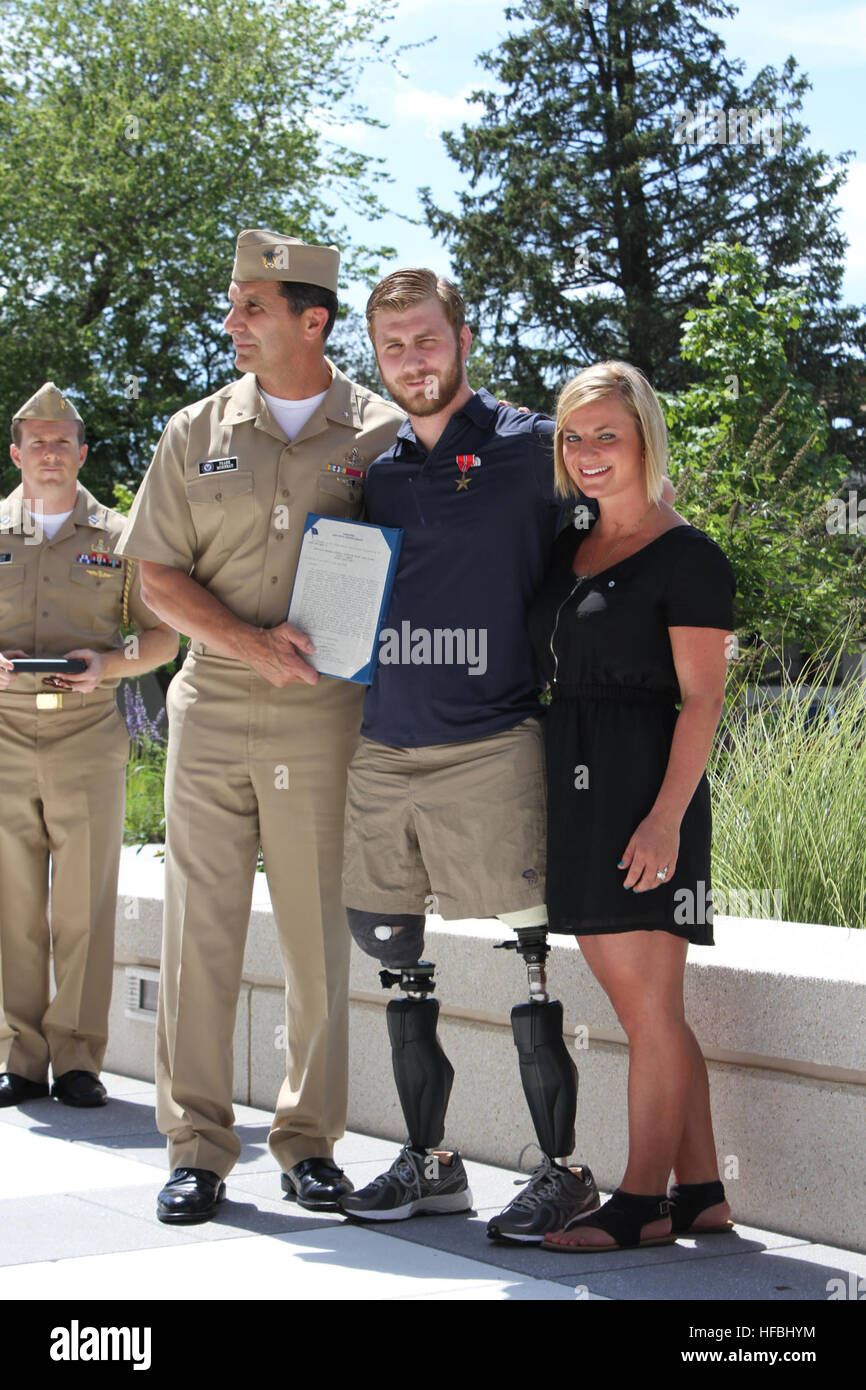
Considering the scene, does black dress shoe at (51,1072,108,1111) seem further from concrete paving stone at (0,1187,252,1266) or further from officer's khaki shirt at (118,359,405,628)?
officer's khaki shirt at (118,359,405,628)

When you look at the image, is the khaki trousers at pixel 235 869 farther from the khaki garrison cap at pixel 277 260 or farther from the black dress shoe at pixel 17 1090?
the black dress shoe at pixel 17 1090

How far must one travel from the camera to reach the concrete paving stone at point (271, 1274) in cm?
331

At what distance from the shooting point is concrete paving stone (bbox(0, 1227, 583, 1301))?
331 cm

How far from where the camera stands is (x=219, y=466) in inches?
163

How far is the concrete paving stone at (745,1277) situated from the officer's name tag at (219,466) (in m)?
2.14

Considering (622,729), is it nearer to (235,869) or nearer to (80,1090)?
(235,869)

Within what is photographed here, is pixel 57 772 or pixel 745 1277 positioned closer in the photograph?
pixel 745 1277

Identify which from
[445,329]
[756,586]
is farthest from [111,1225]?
[756,586]

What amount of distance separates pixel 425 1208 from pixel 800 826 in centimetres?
172

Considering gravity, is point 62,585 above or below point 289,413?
below

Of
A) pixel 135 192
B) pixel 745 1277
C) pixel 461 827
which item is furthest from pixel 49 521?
pixel 135 192

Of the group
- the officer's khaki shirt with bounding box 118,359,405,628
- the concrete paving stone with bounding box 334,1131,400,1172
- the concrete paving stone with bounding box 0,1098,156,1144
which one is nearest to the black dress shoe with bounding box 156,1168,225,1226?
the concrete paving stone with bounding box 334,1131,400,1172

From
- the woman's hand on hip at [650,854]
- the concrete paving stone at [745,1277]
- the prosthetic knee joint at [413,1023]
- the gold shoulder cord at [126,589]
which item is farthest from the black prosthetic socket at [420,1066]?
the gold shoulder cord at [126,589]

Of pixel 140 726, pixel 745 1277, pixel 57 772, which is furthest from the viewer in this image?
pixel 140 726
